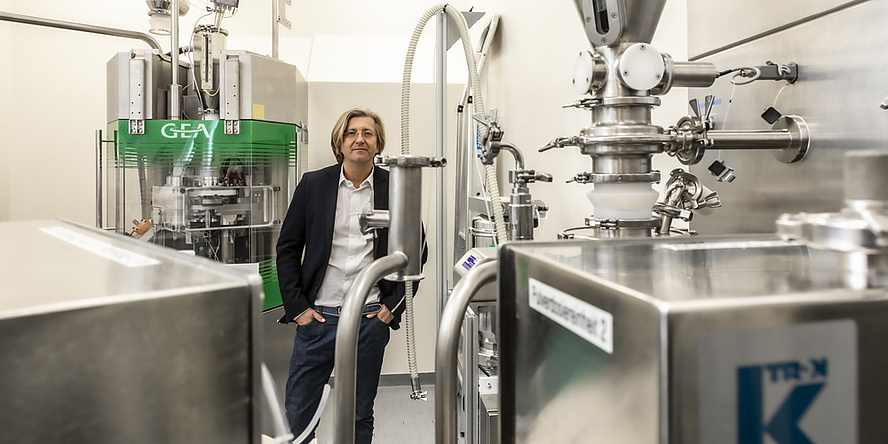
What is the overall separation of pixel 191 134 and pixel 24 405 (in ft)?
7.42

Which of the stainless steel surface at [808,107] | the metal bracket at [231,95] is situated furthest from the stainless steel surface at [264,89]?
the stainless steel surface at [808,107]

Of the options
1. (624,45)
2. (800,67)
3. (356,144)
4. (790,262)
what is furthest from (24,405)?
(356,144)

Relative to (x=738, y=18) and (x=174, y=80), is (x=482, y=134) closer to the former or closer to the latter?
(x=738, y=18)

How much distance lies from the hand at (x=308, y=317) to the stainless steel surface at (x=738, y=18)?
1403 mm

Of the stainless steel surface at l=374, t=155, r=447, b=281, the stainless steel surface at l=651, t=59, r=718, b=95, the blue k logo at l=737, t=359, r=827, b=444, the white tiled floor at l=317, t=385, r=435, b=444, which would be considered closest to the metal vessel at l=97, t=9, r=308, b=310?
the white tiled floor at l=317, t=385, r=435, b=444

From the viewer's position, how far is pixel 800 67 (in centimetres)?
66

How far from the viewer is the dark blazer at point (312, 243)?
6.32 ft

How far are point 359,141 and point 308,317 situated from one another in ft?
1.96

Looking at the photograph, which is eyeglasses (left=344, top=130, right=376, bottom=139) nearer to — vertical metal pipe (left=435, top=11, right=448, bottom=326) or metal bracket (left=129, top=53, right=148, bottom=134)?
vertical metal pipe (left=435, top=11, right=448, bottom=326)

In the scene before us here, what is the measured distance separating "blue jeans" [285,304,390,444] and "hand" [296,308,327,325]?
18 millimetres

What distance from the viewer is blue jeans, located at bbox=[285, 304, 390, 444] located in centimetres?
195

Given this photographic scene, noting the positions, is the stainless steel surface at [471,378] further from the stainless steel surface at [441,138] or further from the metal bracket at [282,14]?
the metal bracket at [282,14]

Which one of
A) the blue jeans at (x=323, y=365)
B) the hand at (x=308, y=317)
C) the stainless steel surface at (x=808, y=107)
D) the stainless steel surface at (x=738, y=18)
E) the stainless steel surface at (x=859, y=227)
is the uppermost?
the stainless steel surface at (x=738, y=18)

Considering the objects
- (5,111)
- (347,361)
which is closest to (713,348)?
(347,361)
